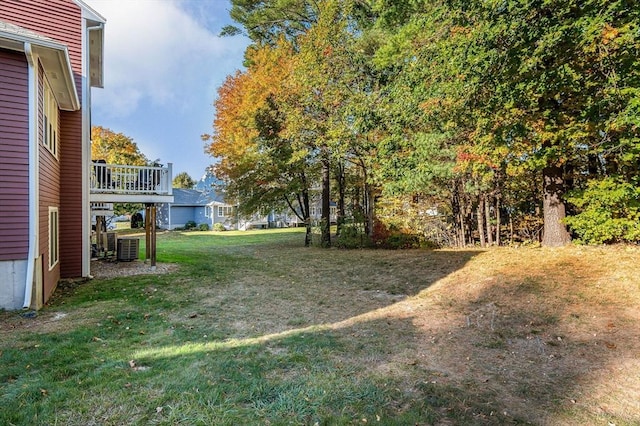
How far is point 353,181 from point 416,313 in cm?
1204

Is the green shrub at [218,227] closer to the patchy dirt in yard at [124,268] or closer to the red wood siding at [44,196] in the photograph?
the patchy dirt in yard at [124,268]

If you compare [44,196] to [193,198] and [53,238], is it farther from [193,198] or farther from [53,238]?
[193,198]

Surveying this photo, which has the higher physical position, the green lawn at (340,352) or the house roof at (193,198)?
the house roof at (193,198)

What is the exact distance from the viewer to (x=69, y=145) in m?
9.25

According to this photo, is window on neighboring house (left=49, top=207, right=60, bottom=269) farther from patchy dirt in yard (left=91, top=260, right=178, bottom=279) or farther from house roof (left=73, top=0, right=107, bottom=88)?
house roof (left=73, top=0, right=107, bottom=88)

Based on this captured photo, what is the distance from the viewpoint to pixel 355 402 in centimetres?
312

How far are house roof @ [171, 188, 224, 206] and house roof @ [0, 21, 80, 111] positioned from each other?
26040 mm

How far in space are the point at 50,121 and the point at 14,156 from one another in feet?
7.20

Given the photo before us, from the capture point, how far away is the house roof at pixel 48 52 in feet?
18.6

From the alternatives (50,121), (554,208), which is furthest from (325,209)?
(50,121)

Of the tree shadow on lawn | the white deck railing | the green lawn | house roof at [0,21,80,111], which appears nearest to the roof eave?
house roof at [0,21,80,111]

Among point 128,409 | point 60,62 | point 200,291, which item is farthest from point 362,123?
point 128,409

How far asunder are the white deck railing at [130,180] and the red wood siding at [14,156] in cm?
453

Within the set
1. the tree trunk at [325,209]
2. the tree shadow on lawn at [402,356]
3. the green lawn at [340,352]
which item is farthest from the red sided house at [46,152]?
the tree trunk at [325,209]
